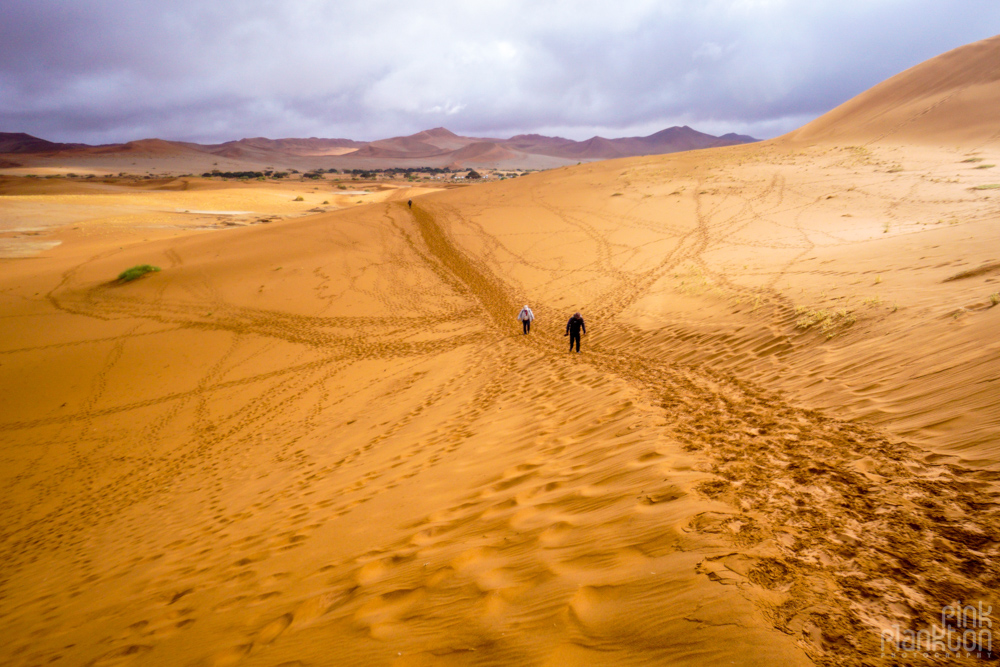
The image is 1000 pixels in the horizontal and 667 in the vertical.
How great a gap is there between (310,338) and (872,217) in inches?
777

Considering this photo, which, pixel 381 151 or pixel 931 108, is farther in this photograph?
pixel 381 151

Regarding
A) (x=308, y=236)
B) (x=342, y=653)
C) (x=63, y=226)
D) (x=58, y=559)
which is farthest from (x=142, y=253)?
(x=342, y=653)

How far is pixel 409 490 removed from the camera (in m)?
4.76

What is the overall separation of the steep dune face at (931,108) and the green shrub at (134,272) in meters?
41.3

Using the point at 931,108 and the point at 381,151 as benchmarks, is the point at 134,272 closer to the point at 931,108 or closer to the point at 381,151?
the point at 931,108

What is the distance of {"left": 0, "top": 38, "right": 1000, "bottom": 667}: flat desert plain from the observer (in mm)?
2520

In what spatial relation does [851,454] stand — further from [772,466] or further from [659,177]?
[659,177]

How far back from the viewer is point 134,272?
1786 cm

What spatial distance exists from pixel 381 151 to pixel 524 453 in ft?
485

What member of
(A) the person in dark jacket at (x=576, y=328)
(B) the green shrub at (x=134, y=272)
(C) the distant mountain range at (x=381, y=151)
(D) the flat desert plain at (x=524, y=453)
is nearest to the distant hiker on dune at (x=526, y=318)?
(D) the flat desert plain at (x=524, y=453)

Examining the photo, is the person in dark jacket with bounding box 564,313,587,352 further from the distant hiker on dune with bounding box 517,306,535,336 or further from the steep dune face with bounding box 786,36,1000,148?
the steep dune face with bounding box 786,36,1000,148

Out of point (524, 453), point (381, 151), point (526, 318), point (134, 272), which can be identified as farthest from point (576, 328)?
point (381, 151)

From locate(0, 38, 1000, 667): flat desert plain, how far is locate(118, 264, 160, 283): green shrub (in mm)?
812

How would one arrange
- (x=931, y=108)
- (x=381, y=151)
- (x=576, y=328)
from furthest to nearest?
(x=381, y=151) → (x=931, y=108) → (x=576, y=328)
